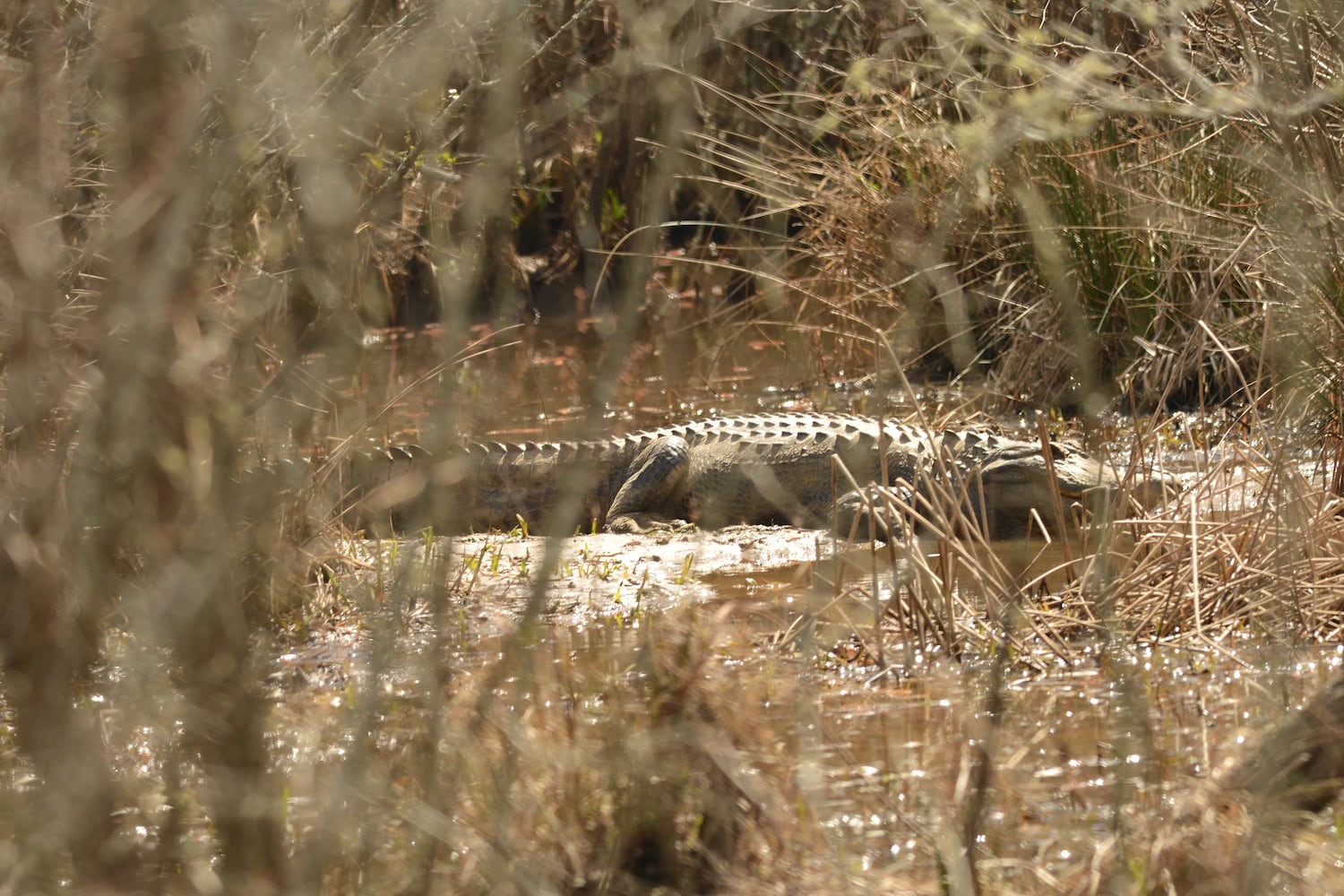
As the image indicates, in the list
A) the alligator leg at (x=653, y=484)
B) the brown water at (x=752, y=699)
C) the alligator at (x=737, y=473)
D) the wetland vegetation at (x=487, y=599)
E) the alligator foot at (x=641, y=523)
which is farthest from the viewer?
the alligator leg at (x=653, y=484)

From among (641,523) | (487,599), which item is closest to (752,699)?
(487,599)

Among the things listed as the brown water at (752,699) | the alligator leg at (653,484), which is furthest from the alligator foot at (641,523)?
the brown water at (752,699)

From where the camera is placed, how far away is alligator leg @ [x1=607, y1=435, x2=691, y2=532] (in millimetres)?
6711

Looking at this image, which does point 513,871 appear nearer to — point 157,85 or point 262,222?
point 157,85

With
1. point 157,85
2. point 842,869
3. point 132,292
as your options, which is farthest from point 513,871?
point 157,85

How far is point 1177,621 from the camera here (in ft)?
13.1

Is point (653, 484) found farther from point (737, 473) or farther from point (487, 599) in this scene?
point (487, 599)

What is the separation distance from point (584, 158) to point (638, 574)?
8368 mm

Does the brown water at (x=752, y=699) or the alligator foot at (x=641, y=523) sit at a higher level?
the brown water at (x=752, y=699)

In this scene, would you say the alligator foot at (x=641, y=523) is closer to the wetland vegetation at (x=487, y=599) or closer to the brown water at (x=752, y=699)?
the brown water at (x=752, y=699)

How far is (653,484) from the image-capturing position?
22.1 ft

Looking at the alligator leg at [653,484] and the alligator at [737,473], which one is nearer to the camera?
the alligator at [737,473]

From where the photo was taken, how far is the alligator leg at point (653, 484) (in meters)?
6.71

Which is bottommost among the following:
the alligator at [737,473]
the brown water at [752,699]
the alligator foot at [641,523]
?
the alligator foot at [641,523]
